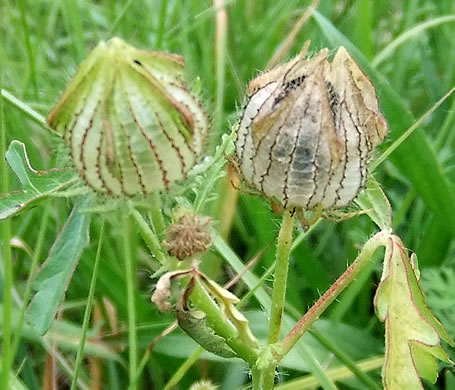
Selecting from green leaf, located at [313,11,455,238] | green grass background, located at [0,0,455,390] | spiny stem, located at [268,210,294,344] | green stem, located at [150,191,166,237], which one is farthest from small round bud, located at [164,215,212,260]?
green leaf, located at [313,11,455,238]

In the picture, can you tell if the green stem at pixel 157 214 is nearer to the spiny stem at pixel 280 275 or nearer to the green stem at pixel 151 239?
the green stem at pixel 151 239

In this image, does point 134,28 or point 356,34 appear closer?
point 356,34

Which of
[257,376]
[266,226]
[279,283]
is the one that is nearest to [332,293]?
[279,283]

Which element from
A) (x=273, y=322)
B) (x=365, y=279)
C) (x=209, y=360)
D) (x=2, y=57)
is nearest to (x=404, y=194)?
(x=365, y=279)

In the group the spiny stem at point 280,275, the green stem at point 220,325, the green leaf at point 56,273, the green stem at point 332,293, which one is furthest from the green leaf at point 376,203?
the green leaf at point 56,273

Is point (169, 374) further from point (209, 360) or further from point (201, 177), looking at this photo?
point (201, 177)

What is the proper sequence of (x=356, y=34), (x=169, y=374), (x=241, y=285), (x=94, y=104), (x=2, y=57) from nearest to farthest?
(x=94, y=104) < (x=169, y=374) < (x=241, y=285) < (x=356, y=34) < (x=2, y=57)
